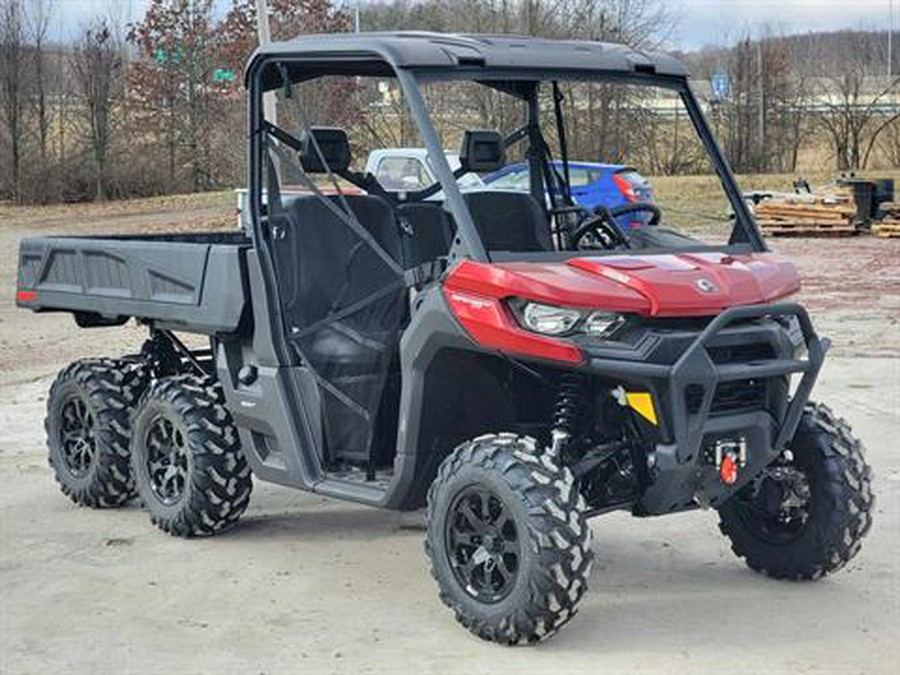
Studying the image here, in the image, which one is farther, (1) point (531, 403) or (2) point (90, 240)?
(2) point (90, 240)

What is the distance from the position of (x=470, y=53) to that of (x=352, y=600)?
2.18 metres

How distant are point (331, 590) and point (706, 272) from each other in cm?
201

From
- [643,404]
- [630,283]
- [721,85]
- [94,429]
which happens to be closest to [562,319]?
[630,283]

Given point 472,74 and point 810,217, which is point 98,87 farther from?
point 472,74

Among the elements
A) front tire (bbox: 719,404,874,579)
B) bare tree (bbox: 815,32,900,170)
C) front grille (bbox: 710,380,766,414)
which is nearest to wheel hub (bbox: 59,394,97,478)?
front tire (bbox: 719,404,874,579)

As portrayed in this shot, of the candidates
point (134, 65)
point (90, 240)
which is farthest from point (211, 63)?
point (90, 240)

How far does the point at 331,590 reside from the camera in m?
6.21

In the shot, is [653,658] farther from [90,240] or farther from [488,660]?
[90,240]

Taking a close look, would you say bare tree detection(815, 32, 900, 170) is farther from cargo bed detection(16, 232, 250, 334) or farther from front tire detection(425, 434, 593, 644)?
front tire detection(425, 434, 593, 644)

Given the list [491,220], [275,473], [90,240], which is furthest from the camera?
[90,240]

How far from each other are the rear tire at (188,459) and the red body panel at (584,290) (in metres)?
1.81

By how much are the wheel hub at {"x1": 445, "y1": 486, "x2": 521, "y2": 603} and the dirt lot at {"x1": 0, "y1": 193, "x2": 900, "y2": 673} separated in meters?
0.21

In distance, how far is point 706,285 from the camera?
5.44m

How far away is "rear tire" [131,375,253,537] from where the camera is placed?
685 cm
